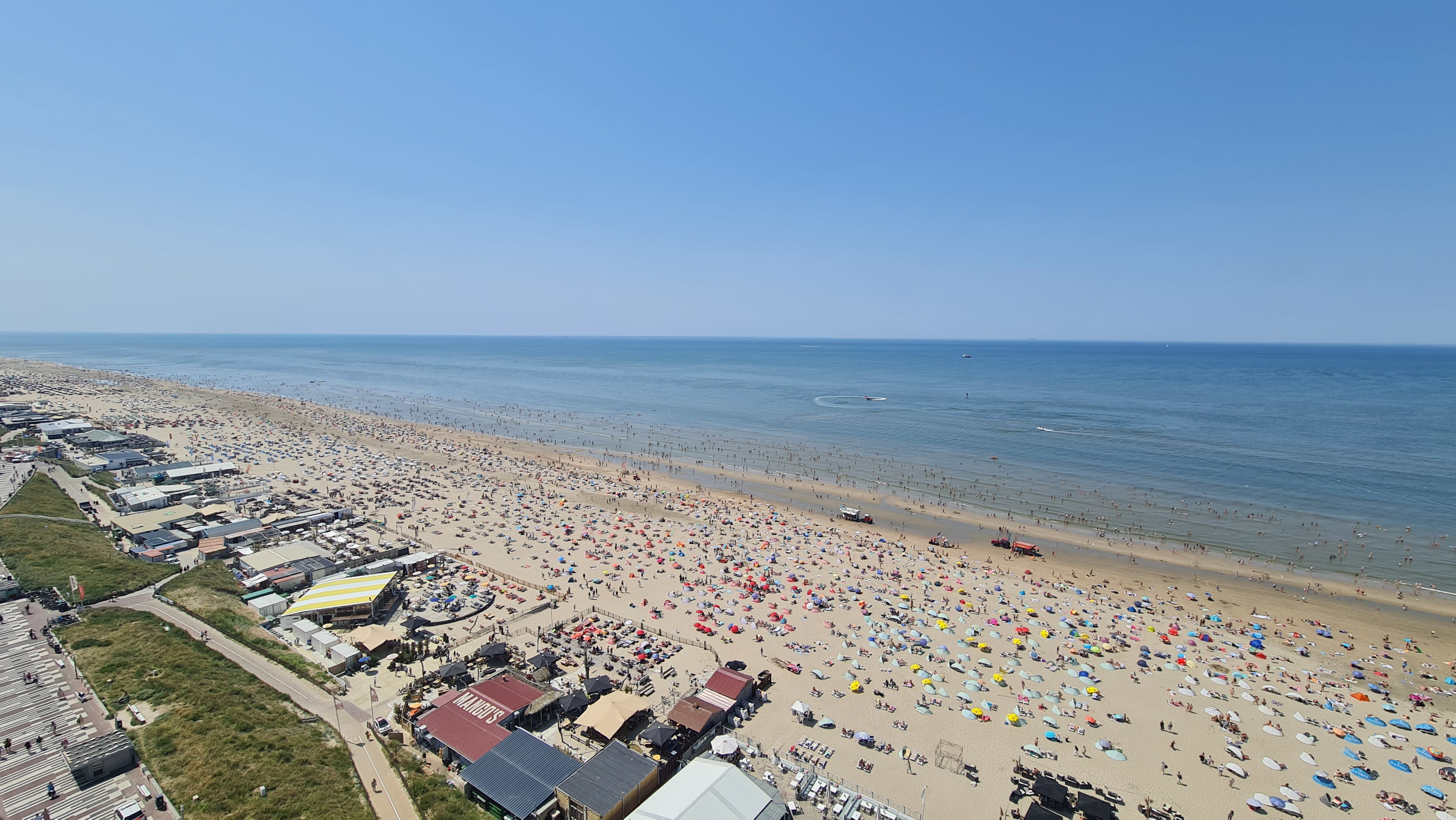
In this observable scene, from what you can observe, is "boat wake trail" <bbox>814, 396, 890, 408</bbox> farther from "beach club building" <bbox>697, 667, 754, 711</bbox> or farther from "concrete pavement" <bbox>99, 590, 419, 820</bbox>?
"concrete pavement" <bbox>99, 590, 419, 820</bbox>

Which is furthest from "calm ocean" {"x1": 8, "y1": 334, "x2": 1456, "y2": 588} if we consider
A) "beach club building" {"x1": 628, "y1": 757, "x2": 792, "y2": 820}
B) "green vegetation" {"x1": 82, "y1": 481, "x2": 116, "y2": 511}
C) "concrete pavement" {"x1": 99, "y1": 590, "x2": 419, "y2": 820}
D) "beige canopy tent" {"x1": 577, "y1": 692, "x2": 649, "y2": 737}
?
"concrete pavement" {"x1": 99, "y1": 590, "x2": 419, "y2": 820}

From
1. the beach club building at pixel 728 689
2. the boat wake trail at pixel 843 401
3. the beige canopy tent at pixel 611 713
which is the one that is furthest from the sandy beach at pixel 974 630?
the boat wake trail at pixel 843 401

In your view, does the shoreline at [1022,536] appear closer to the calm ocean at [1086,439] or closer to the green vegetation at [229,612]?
the calm ocean at [1086,439]

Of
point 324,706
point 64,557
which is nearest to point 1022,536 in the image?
point 324,706

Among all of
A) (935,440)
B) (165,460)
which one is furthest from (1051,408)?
(165,460)

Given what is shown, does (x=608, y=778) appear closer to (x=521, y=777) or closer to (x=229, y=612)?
(x=521, y=777)
